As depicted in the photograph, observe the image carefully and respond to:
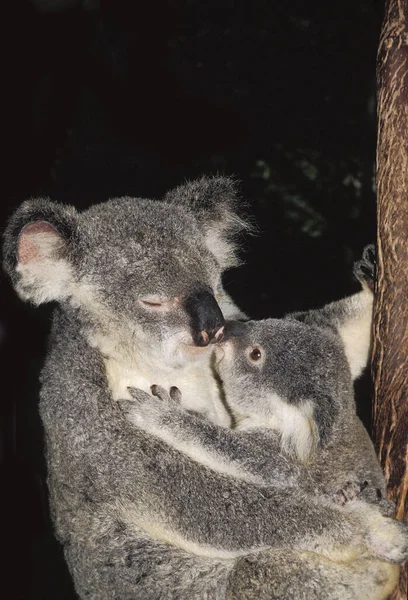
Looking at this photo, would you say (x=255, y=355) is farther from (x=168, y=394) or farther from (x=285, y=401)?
(x=168, y=394)

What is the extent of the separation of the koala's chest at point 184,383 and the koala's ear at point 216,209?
71 centimetres

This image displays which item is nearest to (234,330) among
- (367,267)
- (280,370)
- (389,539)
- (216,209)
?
(280,370)

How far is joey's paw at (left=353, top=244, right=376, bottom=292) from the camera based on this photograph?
3.83 metres

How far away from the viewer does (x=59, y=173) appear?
26.1ft

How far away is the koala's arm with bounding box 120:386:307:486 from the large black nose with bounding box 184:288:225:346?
370 mm

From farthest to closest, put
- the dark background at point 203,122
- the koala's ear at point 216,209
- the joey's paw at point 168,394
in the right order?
the dark background at point 203,122 → the koala's ear at point 216,209 → the joey's paw at point 168,394

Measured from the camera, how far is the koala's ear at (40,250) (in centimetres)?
310

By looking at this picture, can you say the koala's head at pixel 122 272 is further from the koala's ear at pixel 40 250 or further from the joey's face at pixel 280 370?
the joey's face at pixel 280 370

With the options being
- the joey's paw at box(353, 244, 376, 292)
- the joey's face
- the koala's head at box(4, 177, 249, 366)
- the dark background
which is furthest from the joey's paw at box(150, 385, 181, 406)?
the dark background

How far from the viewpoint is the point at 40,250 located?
125 inches

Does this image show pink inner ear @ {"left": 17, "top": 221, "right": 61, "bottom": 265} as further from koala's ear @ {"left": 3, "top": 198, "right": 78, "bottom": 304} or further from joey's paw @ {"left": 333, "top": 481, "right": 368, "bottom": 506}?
joey's paw @ {"left": 333, "top": 481, "right": 368, "bottom": 506}

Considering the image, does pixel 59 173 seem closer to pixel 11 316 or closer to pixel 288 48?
pixel 11 316

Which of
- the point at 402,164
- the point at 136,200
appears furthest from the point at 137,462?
the point at 402,164

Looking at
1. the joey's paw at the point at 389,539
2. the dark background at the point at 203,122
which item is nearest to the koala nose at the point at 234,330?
the joey's paw at the point at 389,539
